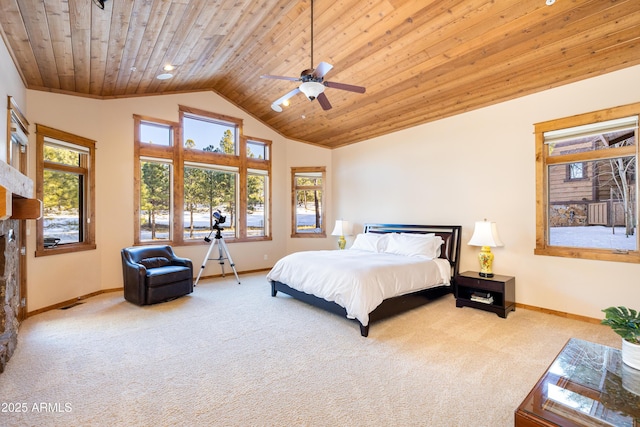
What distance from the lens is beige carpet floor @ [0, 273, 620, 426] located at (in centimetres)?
200

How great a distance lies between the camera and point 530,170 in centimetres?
421

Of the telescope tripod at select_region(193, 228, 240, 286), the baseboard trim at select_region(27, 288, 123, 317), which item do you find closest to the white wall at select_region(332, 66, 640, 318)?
the telescope tripod at select_region(193, 228, 240, 286)

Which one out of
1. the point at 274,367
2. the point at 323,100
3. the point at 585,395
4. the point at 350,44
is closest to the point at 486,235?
the point at 585,395

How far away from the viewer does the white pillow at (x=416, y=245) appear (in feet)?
15.2

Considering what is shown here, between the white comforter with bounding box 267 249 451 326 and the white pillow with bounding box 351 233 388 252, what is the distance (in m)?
0.61

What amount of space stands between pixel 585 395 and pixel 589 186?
3373 mm

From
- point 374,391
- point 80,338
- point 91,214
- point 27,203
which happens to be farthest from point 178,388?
point 91,214

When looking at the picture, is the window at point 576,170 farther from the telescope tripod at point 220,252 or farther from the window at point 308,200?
the telescope tripod at point 220,252

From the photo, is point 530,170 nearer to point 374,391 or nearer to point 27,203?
point 374,391

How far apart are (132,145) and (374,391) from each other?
547 cm

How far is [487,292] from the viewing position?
4211mm

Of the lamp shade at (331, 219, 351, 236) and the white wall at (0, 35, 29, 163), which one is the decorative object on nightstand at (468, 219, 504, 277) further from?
the white wall at (0, 35, 29, 163)

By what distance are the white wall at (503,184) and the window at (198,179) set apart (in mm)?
2714

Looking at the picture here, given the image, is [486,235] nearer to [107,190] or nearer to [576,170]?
[576,170]
